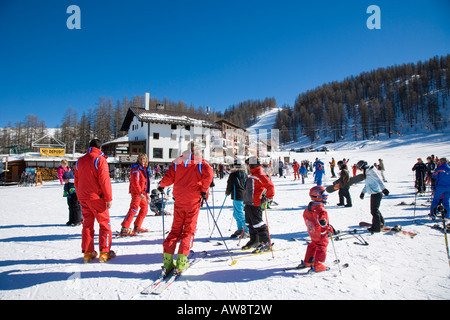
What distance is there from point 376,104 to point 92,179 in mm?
94206

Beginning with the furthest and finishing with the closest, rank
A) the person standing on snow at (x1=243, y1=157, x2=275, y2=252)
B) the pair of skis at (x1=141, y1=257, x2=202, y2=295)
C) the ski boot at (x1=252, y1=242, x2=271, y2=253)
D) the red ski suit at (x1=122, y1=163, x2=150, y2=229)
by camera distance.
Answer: the red ski suit at (x1=122, y1=163, x2=150, y2=229) → the person standing on snow at (x1=243, y1=157, x2=275, y2=252) → the ski boot at (x1=252, y1=242, x2=271, y2=253) → the pair of skis at (x1=141, y1=257, x2=202, y2=295)

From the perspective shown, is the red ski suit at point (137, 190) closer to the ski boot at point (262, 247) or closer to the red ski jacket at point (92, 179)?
the red ski jacket at point (92, 179)

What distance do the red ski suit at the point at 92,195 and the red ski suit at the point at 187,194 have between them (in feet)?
3.62

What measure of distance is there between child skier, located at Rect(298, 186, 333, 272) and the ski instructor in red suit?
64.7 inches

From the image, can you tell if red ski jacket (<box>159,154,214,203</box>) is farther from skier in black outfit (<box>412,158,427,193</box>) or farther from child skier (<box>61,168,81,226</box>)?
skier in black outfit (<box>412,158,427,193</box>)


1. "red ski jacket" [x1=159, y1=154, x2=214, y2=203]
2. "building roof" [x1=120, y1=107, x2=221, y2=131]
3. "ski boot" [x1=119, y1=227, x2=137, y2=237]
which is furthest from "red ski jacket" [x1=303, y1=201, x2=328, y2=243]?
"building roof" [x1=120, y1=107, x2=221, y2=131]

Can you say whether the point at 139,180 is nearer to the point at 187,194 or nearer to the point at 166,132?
the point at 187,194

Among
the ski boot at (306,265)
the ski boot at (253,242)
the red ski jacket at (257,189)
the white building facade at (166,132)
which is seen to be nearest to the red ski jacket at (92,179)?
the red ski jacket at (257,189)

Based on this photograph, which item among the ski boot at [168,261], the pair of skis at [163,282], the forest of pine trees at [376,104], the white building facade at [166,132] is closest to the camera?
the pair of skis at [163,282]

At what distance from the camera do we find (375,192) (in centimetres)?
509

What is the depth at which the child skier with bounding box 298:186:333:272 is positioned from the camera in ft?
9.99

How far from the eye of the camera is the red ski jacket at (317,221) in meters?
3.02

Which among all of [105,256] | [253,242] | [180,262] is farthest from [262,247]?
[105,256]
